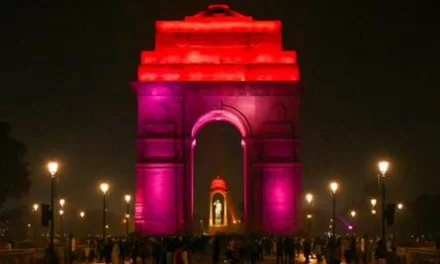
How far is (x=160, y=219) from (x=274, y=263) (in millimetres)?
24735

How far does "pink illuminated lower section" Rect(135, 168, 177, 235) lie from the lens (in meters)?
80.1

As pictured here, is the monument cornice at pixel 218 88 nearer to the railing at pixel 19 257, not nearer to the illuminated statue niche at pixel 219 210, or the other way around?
the illuminated statue niche at pixel 219 210

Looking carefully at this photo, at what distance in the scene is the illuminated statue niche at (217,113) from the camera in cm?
8069

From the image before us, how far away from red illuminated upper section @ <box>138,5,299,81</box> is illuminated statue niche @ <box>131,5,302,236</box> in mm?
77

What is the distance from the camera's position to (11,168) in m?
85.8

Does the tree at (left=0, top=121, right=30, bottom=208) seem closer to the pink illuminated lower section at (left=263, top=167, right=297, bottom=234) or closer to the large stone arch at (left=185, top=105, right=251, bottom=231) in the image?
the large stone arch at (left=185, top=105, right=251, bottom=231)

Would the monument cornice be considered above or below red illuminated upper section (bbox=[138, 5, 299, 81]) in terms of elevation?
below

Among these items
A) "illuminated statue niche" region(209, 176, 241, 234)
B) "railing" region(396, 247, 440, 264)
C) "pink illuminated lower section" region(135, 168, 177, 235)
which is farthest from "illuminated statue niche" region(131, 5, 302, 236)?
"railing" region(396, 247, 440, 264)

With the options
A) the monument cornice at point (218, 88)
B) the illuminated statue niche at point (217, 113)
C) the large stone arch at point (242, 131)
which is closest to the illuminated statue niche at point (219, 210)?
the large stone arch at point (242, 131)

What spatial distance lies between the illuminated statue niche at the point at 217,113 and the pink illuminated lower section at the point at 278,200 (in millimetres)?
76

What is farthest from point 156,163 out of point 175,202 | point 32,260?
point 32,260

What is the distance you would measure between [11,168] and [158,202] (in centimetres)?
1350

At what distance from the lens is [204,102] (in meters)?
82.4

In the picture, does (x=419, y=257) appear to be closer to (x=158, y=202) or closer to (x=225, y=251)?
(x=225, y=251)
